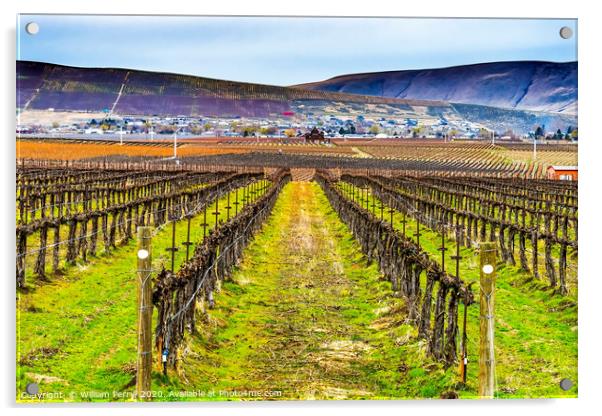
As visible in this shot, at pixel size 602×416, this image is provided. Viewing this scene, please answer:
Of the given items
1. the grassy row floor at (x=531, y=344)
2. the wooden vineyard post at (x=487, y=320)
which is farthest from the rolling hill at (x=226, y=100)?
the grassy row floor at (x=531, y=344)

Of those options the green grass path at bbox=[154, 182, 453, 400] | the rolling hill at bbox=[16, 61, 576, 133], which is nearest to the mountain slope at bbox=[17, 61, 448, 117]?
the rolling hill at bbox=[16, 61, 576, 133]

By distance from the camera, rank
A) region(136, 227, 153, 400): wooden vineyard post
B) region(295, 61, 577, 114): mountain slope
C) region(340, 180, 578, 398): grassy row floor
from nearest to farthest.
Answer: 1. region(136, 227, 153, 400): wooden vineyard post
2. region(340, 180, 578, 398): grassy row floor
3. region(295, 61, 577, 114): mountain slope

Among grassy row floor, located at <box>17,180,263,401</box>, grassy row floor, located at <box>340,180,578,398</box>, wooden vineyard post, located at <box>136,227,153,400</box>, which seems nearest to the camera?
wooden vineyard post, located at <box>136,227,153,400</box>

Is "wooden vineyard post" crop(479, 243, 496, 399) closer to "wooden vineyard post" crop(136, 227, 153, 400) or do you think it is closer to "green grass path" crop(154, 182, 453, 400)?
"green grass path" crop(154, 182, 453, 400)

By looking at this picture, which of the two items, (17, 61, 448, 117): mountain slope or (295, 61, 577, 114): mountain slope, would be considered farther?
(295, 61, 577, 114): mountain slope

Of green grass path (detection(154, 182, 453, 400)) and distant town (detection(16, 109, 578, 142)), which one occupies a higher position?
distant town (detection(16, 109, 578, 142))

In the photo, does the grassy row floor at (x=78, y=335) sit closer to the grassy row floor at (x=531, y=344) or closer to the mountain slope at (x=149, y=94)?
the mountain slope at (x=149, y=94)
